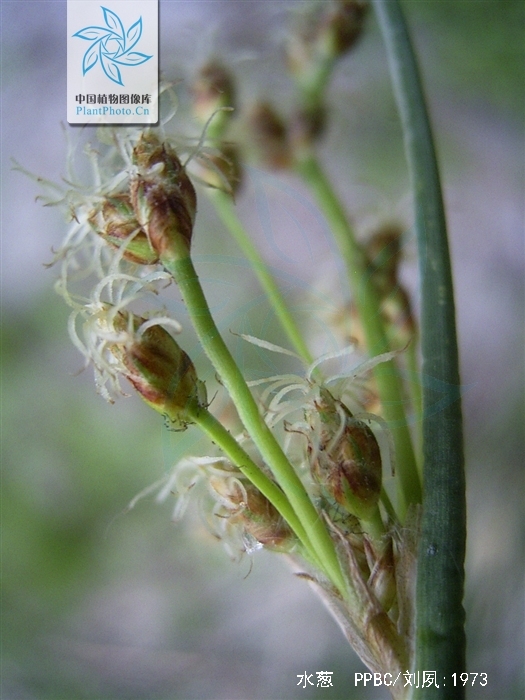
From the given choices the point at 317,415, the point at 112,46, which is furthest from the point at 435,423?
Result: the point at 112,46

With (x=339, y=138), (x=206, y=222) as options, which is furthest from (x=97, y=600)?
(x=339, y=138)

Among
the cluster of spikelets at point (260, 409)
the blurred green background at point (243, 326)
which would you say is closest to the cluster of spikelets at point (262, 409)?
the cluster of spikelets at point (260, 409)

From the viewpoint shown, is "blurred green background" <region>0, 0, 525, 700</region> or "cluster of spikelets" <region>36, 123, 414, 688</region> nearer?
"cluster of spikelets" <region>36, 123, 414, 688</region>

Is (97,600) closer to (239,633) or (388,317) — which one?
(239,633)

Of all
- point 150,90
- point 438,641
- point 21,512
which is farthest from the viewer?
point 21,512

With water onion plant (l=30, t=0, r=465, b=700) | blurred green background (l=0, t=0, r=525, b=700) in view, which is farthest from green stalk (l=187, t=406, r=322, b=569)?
blurred green background (l=0, t=0, r=525, b=700)

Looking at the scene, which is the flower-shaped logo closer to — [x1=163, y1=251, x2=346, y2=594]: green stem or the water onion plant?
the water onion plant

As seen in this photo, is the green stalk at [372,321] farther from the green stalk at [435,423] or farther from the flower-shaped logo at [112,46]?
the flower-shaped logo at [112,46]
